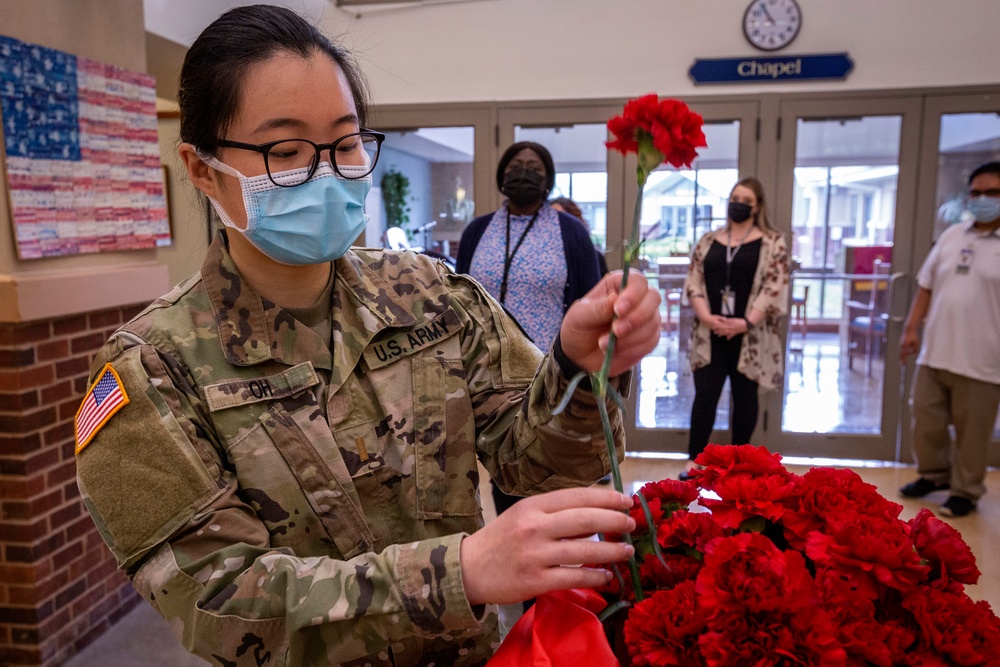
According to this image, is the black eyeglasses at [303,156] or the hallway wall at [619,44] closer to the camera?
the black eyeglasses at [303,156]

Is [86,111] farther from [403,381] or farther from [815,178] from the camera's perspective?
[815,178]

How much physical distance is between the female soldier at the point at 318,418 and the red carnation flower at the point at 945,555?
29 centimetres

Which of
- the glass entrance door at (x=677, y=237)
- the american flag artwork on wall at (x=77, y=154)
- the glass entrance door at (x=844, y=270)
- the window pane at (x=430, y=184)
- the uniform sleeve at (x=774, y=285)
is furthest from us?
the window pane at (x=430, y=184)

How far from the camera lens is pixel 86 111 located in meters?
2.37

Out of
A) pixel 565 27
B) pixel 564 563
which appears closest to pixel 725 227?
pixel 565 27

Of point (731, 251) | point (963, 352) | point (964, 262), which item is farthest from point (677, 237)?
point (963, 352)

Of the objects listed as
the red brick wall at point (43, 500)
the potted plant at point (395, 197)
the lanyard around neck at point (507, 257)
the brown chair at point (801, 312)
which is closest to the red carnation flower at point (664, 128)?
the red brick wall at point (43, 500)

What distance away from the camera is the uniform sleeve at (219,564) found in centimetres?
70

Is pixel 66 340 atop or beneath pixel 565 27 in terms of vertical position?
beneath

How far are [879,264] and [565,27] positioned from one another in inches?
95.2

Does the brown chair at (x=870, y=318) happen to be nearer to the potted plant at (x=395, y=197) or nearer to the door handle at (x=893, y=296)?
the door handle at (x=893, y=296)

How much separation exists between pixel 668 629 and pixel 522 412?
0.42 metres

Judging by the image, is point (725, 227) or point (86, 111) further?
point (725, 227)

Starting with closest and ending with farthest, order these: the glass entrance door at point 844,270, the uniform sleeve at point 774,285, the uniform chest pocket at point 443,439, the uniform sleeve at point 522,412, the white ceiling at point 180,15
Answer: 1. the uniform sleeve at point 522,412
2. the uniform chest pocket at point 443,439
3. the white ceiling at point 180,15
4. the uniform sleeve at point 774,285
5. the glass entrance door at point 844,270
